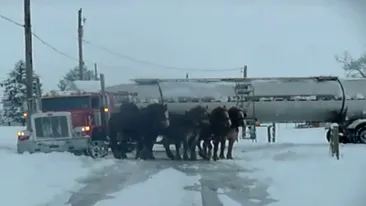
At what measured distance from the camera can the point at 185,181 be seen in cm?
1689

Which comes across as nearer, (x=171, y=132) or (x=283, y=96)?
(x=171, y=132)

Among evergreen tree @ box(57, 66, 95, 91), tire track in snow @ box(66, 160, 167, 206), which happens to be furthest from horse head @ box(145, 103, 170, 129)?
evergreen tree @ box(57, 66, 95, 91)

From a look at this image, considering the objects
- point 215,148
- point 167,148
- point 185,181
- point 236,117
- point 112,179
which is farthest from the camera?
point 236,117

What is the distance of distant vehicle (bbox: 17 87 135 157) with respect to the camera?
25109 millimetres

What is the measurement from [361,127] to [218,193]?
18.9 meters

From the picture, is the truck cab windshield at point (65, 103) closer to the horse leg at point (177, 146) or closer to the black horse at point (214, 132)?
the horse leg at point (177, 146)

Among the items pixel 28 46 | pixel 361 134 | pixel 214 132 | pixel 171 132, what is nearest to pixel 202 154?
Answer: pixel 214 132

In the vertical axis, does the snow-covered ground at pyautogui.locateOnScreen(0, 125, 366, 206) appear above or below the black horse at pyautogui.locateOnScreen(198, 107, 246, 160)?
below

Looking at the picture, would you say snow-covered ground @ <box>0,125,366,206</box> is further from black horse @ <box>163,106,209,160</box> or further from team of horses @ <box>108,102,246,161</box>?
black horse @ <box>163,106,209,160</box>

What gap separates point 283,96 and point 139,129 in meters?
8.30

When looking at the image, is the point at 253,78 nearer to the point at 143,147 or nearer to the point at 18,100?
the point at 143,147

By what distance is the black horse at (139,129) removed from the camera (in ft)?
82.8

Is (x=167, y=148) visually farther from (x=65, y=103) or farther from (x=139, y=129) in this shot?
(x=65, y=103)

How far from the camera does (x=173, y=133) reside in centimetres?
2531
